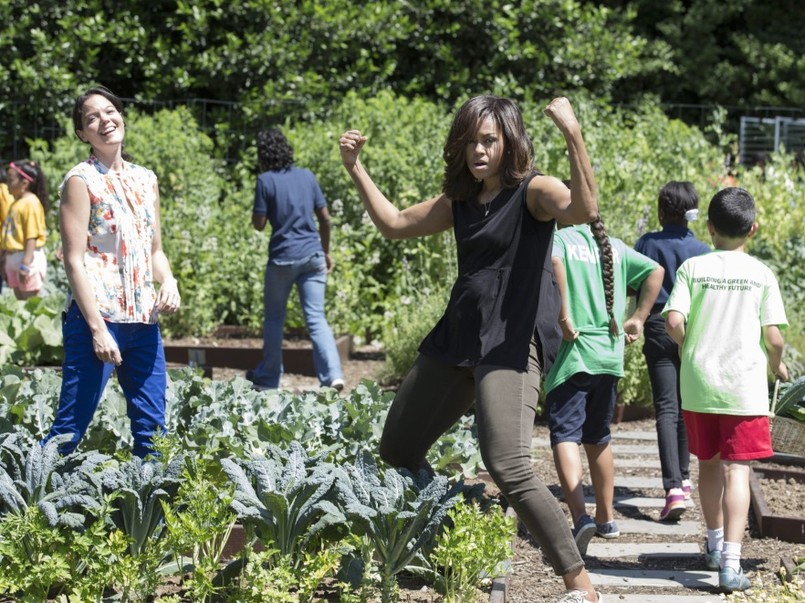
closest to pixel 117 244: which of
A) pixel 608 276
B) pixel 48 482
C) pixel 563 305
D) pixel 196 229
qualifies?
pixel 48 482

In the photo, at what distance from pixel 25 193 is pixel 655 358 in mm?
5740

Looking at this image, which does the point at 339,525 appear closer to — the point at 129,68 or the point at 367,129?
the point at 367,129

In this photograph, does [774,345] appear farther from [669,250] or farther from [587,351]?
[669,250]

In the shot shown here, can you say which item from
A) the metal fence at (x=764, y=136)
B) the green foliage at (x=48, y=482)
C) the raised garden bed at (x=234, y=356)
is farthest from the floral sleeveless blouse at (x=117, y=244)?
the metal fence at (x=764, y=136)

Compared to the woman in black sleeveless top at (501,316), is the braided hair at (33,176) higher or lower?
higher

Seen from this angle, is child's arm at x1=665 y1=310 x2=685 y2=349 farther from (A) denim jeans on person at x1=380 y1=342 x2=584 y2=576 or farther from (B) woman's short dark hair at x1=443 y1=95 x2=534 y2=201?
(B) woman's short dark hair at x1=443 y1=95 x2=534 y2=201

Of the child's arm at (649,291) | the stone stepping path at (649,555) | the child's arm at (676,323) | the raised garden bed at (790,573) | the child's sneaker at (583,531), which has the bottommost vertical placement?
the stone stepping path at (649,555)

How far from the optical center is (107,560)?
4023 mm

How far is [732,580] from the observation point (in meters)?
4.74

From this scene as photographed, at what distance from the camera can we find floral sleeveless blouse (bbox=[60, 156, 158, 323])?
4645 mm

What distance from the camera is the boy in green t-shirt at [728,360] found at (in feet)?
15.9

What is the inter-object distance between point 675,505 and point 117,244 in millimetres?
2938

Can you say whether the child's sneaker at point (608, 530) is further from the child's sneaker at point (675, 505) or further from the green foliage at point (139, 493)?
the green foliage at point (139, 493)

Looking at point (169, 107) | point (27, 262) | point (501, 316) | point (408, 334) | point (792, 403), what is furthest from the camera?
point (169, 107)
